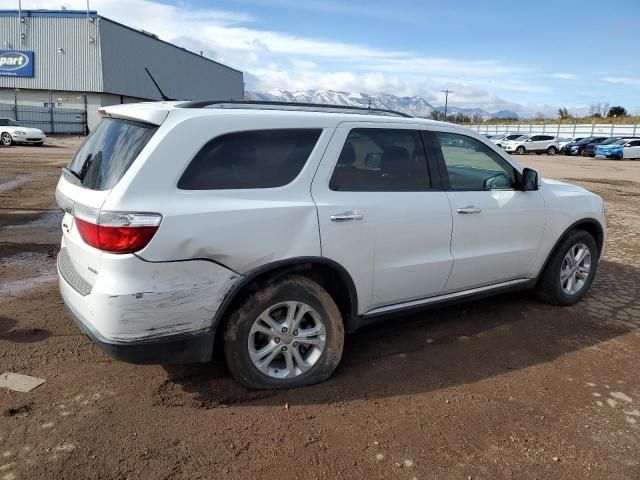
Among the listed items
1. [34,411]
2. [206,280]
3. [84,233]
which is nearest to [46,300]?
[34,411]

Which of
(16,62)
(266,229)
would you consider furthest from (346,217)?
(16,62)

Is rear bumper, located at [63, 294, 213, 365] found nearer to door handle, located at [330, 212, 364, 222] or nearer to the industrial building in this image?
door handle, located at [330, 212, 364, 222]

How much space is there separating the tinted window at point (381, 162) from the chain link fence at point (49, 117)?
4171cm

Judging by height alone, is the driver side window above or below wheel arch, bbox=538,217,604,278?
above

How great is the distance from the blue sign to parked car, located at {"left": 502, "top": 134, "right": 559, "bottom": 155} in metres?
38.2

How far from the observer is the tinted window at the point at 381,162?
138 inches

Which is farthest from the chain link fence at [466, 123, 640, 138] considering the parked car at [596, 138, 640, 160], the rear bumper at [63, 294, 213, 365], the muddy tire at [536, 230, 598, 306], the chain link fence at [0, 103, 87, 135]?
the rear bumper at [63, 294, 213, 365]

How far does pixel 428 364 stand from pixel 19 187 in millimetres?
11556

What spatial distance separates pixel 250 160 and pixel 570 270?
140 inches

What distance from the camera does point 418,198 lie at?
3.79 m

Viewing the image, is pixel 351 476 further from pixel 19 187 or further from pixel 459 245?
pixel 19 187

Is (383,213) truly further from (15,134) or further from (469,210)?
(15,134)

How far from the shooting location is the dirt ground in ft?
8.94

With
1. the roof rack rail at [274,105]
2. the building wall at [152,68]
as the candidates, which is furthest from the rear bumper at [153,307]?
the building wall at [152,68]
